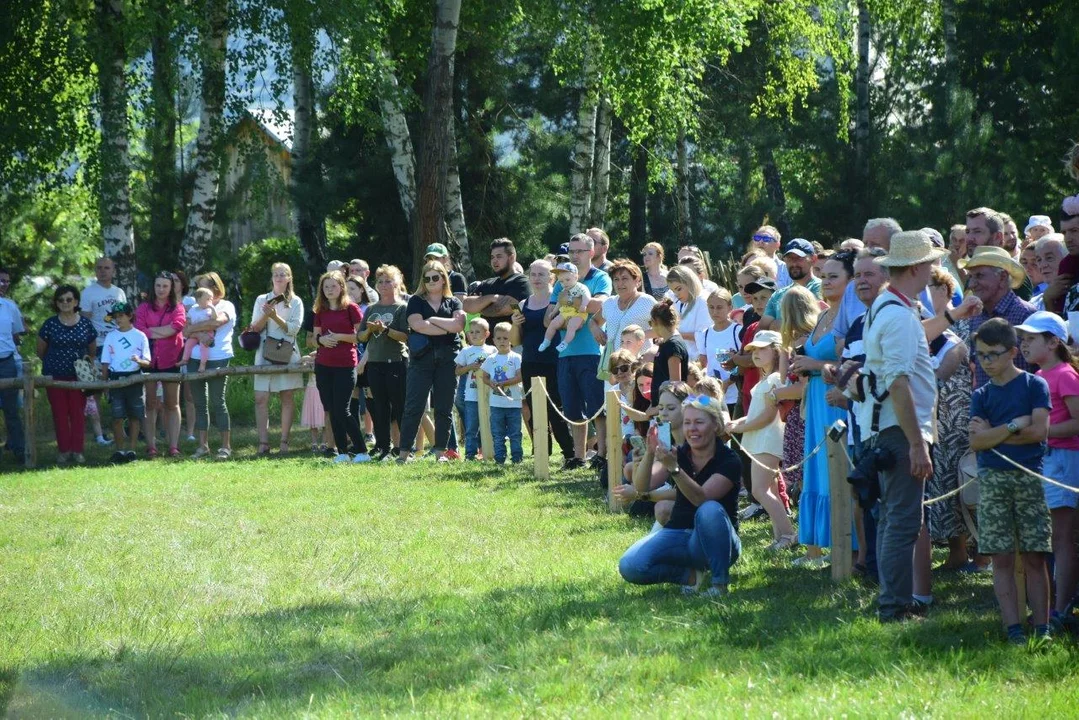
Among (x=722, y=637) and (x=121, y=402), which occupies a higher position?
(x=121, y=402)

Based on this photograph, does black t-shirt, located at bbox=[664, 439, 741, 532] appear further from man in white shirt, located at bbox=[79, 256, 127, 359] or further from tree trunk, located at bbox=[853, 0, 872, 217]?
tree trunk, located at bbox=[853, 0, 872, 217]

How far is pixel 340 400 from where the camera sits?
16.6 m

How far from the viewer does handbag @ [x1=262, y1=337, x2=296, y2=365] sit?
18172 millimetres

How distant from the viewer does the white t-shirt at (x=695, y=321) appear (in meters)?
12.4

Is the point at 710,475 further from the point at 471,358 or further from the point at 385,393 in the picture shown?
the point at 385,393

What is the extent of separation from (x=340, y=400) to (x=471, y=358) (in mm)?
1695

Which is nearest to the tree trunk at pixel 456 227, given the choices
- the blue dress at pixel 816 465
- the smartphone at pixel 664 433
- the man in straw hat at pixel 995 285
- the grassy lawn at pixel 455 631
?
the grassy lawn at pixel 455 631

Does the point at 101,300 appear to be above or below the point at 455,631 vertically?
above

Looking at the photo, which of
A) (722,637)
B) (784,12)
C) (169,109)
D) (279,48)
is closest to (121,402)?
(169,109)

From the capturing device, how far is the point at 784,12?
27.7m

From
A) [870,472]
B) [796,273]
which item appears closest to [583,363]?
[796,273]

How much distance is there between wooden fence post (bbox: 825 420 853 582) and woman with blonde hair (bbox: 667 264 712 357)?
4141 millimetres

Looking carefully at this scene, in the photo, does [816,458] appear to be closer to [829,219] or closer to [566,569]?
[566,569]

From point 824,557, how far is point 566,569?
166 cm
